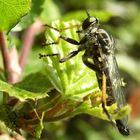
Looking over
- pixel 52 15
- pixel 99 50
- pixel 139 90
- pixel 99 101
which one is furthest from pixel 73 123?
pixel 99 101

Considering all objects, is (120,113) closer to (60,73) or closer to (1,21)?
(60,73)

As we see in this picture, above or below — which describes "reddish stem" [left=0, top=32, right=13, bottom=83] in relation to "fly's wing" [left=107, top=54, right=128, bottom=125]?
above

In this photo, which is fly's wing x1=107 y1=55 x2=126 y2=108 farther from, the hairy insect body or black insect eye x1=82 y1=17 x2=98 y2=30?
black insect eye x1=82 y1=17 x2=98 y2=30

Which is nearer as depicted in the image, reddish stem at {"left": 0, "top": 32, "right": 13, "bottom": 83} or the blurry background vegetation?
reddish stem at {"left": 0, "top": 32, "right": 13, "bottom": 83}

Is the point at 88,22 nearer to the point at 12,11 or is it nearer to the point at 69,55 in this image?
the point at 69,55

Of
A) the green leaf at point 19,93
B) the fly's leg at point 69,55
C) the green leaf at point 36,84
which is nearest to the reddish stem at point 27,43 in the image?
the fly's leg at point 69,55

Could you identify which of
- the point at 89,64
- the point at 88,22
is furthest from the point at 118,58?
the point at 89,64

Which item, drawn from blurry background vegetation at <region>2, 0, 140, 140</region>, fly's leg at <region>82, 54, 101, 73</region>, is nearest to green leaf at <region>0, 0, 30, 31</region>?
fly's leg at <region>82, 54, 101, 73</region>
